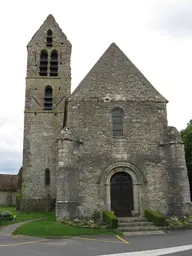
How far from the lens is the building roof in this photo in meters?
41.8

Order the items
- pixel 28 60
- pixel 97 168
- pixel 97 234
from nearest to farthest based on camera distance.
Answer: pixel 97 234 → pixel 97 168 → pixel 28 60


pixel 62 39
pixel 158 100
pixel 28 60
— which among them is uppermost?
pixel 62 39

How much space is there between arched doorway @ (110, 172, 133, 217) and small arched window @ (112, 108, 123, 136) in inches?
100

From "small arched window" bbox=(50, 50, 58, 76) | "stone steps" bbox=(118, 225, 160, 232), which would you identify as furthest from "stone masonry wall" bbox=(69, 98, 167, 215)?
"small arched window" bbox=(50, 50, 58, 76)

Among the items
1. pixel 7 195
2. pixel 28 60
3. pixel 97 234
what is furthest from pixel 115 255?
pixel 7 195

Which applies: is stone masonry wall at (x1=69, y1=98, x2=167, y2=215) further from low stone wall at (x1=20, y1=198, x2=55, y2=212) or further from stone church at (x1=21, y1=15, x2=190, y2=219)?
low stone wall at (x1=20, y1=198, x2=55, y2=212)

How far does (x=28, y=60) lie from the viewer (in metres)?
27.6

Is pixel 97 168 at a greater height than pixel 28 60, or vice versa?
pixel 28 60

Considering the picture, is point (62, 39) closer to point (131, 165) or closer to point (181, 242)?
point (131, 165)

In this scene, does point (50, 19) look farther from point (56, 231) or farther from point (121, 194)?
point (56, 231)

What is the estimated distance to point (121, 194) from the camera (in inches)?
627

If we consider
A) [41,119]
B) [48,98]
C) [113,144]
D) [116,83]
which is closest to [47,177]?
[41,119]

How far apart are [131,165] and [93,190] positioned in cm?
265

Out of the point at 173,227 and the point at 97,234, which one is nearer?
the point at 97,234
